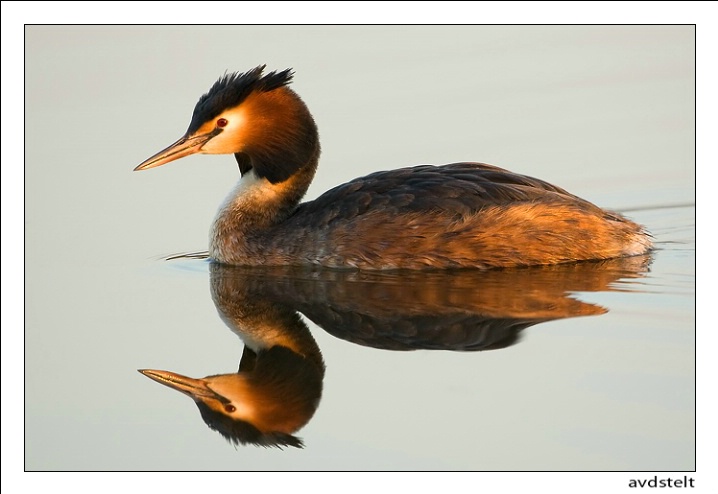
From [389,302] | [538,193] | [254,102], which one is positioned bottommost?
[389,302]

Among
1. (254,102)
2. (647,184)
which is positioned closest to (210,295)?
(254,102)

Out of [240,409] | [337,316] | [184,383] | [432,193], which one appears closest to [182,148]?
[432,193]

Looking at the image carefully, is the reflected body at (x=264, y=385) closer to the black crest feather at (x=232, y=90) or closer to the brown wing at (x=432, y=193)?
the brown wing at (x=432, y=193)

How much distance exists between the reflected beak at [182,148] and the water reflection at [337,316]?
38.0 inches

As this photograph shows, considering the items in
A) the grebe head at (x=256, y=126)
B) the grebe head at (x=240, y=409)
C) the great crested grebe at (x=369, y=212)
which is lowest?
the grebe head at (x=240, y=409)

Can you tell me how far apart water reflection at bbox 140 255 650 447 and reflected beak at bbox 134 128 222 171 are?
0.96m

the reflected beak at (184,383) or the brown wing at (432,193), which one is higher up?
the brown wing at (432,193)

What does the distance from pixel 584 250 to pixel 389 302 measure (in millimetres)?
1858

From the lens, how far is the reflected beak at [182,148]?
10.7 m

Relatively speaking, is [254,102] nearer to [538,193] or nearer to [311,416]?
[538,193]

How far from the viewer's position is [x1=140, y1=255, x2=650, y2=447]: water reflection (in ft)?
24.7

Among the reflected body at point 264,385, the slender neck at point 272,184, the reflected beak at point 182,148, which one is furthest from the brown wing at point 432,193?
the reflected body at point 264,385

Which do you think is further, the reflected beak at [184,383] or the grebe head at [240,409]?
the reflected beak at [184,383]

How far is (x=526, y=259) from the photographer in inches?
394
